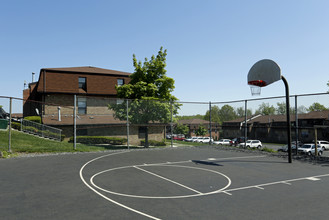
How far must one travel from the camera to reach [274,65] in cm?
1335

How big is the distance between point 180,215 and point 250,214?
5.36 ft

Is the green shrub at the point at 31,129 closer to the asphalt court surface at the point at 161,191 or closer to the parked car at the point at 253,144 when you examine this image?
the asphalt court surface at the point at 161,191

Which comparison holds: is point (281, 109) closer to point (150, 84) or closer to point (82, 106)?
point (150, 84)

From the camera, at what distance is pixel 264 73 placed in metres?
14.0

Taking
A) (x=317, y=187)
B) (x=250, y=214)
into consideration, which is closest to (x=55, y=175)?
(x=250, y=214)

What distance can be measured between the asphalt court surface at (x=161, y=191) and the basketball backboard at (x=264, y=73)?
4945mm

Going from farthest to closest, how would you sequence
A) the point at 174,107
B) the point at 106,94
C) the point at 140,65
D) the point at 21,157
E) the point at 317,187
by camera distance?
the point at 106,94, the point at 140,65, the point at 174,107, the point at 21,157, the point at 317,187

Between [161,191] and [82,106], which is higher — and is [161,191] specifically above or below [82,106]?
below

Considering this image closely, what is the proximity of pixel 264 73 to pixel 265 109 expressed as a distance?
409 centimetres

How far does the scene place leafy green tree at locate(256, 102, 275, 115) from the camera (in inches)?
650

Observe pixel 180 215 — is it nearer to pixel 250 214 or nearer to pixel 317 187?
pixel 250 214

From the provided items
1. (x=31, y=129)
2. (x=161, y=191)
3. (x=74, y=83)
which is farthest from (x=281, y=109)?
(x=74, y=83)

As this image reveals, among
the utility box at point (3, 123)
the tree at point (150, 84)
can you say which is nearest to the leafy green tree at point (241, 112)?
the tree at point (150, 84)

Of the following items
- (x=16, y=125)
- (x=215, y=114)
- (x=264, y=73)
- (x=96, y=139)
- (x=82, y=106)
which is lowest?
(x=96, y=139)
